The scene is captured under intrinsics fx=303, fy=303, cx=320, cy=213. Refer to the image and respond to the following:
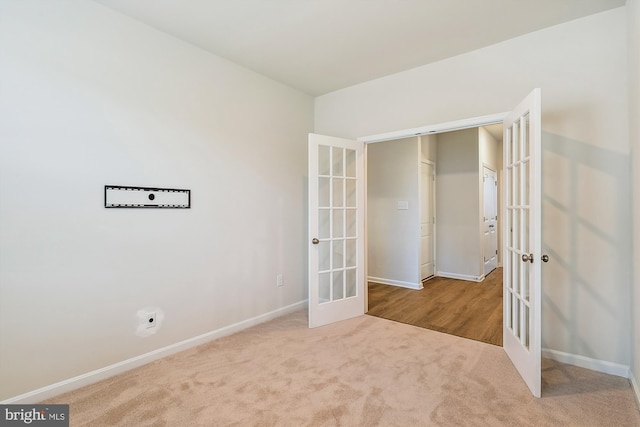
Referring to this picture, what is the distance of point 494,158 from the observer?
6242 mm

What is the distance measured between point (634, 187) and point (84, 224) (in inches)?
145

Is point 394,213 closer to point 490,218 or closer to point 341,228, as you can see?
point 341,228

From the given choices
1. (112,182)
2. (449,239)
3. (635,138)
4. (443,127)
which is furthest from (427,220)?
(112,182)

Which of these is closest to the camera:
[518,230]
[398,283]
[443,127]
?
[518,230]

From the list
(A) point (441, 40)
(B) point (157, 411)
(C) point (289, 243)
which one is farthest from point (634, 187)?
(B) point (157, 411)

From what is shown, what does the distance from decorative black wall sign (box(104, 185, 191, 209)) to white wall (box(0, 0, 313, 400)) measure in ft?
0.16

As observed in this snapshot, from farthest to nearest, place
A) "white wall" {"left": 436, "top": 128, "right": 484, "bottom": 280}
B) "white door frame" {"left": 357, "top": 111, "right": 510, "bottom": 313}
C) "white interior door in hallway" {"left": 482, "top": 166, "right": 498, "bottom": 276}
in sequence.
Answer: "white interior door in hallway" {"left": 482, "top": 166, "right": 498, "bottom": 276} < "white wall" {"left": 436, "top": 128, "right": 484, "bottom": 280} < "white door frame" {"left": 357, "top": 111, "right": 510, "bottom": 313}

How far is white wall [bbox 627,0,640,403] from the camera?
73.2 inches

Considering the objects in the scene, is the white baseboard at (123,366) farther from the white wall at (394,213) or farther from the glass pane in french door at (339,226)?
the white wall at (394,213)

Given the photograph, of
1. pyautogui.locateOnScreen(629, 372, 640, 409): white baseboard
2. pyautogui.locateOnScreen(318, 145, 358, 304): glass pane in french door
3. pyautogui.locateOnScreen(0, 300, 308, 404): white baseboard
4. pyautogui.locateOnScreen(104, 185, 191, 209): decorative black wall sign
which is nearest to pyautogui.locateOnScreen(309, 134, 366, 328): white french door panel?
pyautogui.locateOnScreen(318, 145, 358, 304): glass pane in french door

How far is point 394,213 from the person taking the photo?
494 centimetres

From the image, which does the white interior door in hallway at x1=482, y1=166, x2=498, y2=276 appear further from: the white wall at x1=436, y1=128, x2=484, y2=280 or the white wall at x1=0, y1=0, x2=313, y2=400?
the white wall at x1=0, y1=0, x2=313, y2=400

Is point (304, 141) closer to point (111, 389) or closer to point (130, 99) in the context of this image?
point (130, 99)

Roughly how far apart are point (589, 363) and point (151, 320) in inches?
132
